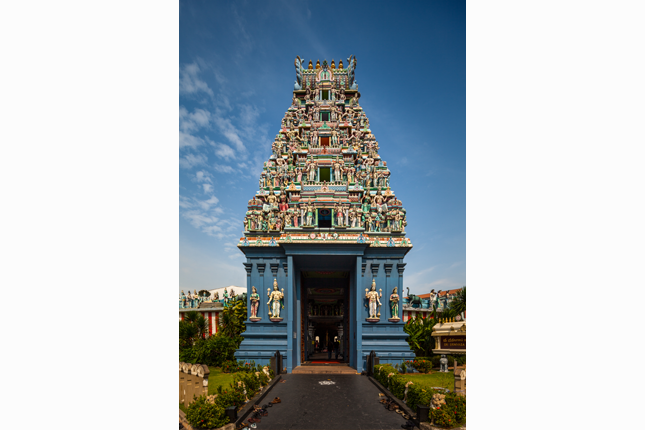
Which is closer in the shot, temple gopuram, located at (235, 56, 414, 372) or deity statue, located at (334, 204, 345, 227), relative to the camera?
temple gopuram, located at (235, 56, 414, 372)

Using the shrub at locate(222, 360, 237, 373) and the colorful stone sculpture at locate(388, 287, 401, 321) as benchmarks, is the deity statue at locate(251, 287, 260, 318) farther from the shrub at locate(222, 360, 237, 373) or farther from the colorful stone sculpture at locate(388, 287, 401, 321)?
the colorful stone sculpture at locate(388, 287, 401, 321)

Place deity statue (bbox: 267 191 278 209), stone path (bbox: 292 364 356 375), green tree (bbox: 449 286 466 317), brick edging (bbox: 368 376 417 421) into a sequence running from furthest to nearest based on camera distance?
green tree (bbox: 449 286 466 317), deity statue (bbox: 267 191 278 209), stone path (bbox: 292 364 356 375), brick edging (bbox: 368 376 417 421)

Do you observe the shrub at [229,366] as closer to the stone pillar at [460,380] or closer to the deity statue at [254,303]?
the deity statue at [254,303]

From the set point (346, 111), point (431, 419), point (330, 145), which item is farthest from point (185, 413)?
point (346, 111)

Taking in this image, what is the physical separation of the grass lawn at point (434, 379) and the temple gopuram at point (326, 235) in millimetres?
1062

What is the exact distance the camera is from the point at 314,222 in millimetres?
15125

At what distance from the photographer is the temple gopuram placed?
14.5 metres

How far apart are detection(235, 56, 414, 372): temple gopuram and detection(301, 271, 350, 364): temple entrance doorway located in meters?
0.13

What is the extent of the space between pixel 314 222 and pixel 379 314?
5.04 m

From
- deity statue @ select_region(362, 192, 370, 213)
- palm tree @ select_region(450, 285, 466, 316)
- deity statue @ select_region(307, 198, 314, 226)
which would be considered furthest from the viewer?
palm tree @ select_region(450, 285, 466, 316)

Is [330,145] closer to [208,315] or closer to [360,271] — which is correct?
[360,271]

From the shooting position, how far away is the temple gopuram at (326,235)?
1448 cm

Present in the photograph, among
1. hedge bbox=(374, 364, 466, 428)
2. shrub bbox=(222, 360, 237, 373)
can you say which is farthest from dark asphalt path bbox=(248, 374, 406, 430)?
shrub bbox=(222, 360, 237, 373)

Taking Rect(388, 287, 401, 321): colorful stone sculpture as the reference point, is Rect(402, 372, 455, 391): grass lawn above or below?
below
